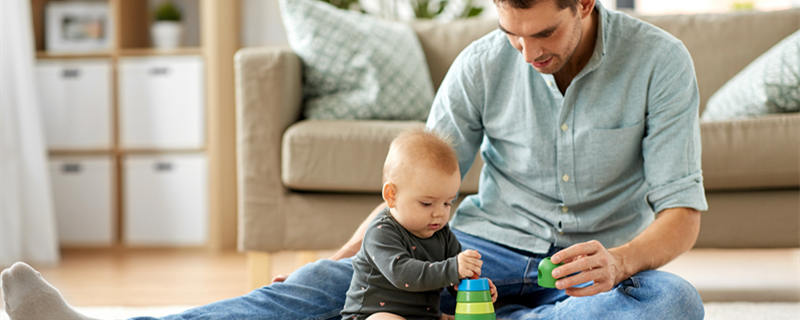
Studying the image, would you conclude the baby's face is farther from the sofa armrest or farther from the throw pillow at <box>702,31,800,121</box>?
the throw pillow at <box>702,31,800,121</box>

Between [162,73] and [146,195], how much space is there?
0.50m

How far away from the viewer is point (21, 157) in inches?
117

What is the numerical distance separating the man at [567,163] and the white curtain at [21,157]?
6.55 ft

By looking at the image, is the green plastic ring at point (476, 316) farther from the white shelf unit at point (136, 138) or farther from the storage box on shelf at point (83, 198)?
the storage box on shelf at point (83, 198)

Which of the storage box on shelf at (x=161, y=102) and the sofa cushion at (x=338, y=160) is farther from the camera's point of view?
the storage box on shelf at (x=161, y=102)

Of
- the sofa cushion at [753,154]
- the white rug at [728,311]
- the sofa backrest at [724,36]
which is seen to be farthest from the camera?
the sofa backrest at [724,36]

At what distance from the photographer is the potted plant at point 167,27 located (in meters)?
3.40

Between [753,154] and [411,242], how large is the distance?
1142 millimetres

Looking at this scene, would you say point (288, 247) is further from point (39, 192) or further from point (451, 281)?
point (39, 192)

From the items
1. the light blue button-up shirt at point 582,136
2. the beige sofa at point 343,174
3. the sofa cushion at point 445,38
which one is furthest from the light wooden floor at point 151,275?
the light blue button-up shirt at point 582,136

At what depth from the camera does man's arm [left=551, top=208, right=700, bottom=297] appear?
3.46 feet

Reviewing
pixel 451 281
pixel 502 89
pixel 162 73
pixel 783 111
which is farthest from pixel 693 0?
pixel 451 281

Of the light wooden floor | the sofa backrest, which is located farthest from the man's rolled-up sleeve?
the sofa backrest

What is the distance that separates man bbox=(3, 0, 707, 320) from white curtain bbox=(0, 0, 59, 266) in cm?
200
